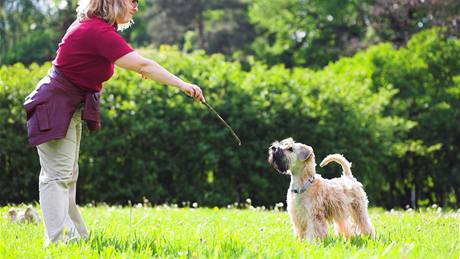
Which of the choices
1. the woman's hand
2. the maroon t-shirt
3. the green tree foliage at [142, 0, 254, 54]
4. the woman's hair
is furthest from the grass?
the green tree foliage at [142, 0, 254, 54]

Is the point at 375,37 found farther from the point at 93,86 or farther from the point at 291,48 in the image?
the point at 93,86

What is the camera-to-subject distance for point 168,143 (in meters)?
→ 12.5

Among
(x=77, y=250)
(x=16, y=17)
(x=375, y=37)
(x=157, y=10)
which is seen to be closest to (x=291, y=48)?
(x=375, y=37)

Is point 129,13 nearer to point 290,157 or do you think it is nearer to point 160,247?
point 160,247

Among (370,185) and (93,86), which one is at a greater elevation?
(93,86)

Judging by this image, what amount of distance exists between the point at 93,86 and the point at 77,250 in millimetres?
1335

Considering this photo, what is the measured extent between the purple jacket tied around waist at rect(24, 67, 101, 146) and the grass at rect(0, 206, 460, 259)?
837mm

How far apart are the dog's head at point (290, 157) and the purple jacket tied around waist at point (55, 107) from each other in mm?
1746

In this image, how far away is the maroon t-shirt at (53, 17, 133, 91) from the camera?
4.69 metres

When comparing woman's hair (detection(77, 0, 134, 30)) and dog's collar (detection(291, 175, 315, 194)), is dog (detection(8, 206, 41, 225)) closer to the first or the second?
woman's hair (detection(77, 0, 134, 30))

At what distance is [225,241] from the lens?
4801mm

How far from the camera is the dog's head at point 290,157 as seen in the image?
5812mm

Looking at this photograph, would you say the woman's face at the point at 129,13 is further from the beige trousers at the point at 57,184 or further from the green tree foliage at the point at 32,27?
the green tree foliage at the point at 32,27

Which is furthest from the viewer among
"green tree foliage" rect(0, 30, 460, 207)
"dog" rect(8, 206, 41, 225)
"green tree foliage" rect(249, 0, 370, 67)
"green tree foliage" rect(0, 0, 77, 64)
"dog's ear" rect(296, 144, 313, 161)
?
"green tree foliage" rect(0, 0, 77, 64)
